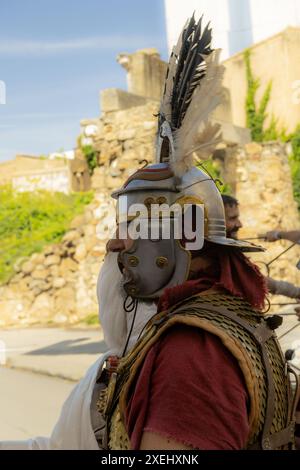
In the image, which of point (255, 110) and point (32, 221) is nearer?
point (32, 221)

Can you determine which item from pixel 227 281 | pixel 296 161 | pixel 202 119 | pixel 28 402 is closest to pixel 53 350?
pixel 28 402

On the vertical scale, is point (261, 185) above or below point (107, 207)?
above

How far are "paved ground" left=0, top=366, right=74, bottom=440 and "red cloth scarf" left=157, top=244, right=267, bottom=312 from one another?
3.61 meters

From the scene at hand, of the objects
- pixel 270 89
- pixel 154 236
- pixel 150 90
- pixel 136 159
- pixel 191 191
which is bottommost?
pixel 154 236

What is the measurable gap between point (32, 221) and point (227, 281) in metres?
13.3

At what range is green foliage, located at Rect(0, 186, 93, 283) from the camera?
42.3 feet

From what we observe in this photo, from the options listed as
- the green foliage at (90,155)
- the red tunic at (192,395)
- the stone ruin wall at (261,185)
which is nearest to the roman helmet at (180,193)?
the red tunic at (192,395)

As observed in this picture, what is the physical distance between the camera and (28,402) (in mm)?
5730

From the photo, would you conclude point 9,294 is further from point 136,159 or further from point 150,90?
point 150,90

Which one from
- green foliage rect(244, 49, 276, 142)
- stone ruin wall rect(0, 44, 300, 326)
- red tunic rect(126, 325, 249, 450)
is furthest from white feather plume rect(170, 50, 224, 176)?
green foliage rect(244, 49, 276, 142)

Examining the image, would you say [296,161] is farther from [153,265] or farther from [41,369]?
[153,265]

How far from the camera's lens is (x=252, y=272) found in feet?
5.24

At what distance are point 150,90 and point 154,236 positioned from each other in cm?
1106

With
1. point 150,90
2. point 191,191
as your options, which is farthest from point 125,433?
point 150,90
